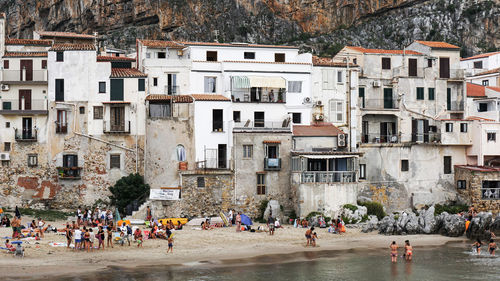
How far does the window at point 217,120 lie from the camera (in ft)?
202

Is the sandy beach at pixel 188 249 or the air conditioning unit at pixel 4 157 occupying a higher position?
the air conditioning unit at pixel 4 157

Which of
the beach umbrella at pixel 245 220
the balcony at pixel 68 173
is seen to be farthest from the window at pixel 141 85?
the beach umbrella at pixel 245 220

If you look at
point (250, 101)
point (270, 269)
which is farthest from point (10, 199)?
point (270, 269)

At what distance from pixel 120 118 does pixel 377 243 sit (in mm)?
21822

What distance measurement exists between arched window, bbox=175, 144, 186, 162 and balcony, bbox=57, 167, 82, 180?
291 inches

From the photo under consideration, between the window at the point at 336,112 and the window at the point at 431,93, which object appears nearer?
the window at the point at 336,112

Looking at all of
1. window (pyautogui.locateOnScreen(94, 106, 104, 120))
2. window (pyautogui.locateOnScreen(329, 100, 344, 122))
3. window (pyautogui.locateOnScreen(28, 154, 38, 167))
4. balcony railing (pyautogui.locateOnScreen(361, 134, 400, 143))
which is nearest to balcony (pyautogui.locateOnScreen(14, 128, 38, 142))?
window (pyautogui.locateOnScreen(28, 154, 38, 167))

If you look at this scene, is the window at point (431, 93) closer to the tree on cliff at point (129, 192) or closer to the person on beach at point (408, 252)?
the person on beach at point (408, 252)

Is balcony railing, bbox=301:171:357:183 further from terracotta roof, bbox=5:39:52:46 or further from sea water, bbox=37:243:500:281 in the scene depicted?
terracotta roof, bbox=5:39:52:46

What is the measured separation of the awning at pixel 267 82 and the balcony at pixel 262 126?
2860 mm

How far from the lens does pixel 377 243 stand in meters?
53.3

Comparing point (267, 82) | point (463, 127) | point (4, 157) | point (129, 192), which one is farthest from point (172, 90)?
point (463, 127)

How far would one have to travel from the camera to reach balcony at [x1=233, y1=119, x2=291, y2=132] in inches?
2395

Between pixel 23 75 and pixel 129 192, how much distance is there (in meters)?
12.5
